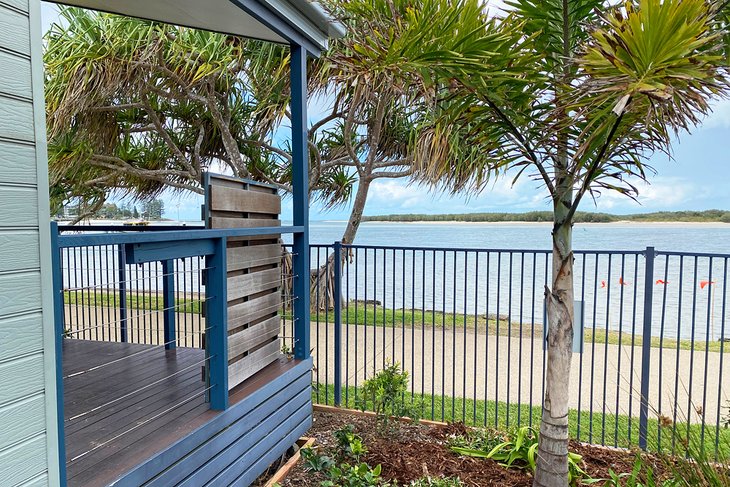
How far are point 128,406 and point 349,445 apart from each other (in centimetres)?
139

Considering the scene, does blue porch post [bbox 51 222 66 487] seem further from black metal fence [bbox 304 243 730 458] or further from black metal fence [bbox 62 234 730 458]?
black metal fence [bbox 304 243 730 458]

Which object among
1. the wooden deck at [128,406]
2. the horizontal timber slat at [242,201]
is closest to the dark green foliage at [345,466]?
the wooden deck at [128,406]

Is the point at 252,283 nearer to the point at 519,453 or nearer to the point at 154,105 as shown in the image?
the point at 519,453

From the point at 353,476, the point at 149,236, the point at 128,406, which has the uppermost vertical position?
the point at 149,236

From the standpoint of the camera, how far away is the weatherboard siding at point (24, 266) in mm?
1257

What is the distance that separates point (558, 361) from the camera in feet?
7.84

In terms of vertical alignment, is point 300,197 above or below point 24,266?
above

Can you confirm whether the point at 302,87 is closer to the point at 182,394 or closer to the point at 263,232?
the point at 263,232

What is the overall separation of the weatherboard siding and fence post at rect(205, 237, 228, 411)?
87 cm

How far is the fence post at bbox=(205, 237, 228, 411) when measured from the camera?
7.31 feet

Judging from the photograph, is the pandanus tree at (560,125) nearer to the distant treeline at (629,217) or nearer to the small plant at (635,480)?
the small plant at (635,480)

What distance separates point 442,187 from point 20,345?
6.33 m

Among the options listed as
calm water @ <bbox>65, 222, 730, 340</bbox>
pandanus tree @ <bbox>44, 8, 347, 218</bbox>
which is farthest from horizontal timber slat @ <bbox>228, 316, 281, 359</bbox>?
pandanus tree @ <bbox>44, 8, 347, 218</bbox>

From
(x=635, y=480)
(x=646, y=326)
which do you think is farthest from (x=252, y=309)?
(x=646, y=326)
